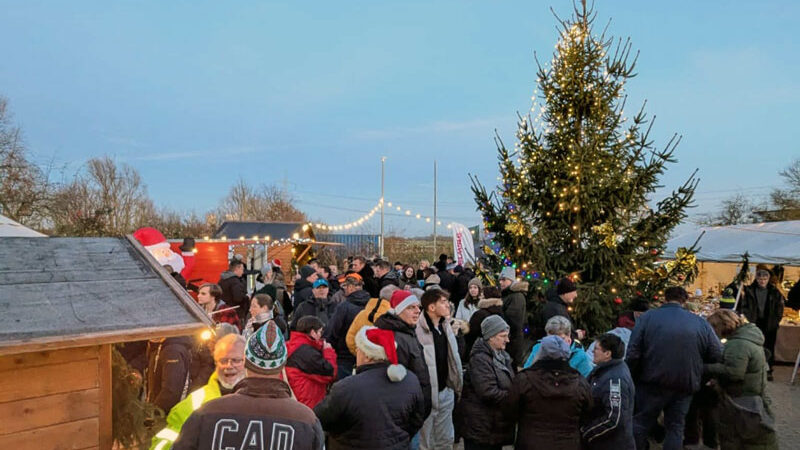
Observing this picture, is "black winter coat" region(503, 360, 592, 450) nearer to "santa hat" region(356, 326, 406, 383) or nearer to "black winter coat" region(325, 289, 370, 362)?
"santa hat" region(356, 326, 406, 383)

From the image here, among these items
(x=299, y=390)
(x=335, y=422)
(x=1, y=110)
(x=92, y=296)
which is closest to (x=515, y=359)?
(x=299, y=390)

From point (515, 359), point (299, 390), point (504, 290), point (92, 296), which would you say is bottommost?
point (515, 359)

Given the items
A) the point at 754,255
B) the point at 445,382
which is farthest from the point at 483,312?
the point at 754,255

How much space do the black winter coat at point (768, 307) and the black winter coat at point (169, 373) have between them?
9.62m

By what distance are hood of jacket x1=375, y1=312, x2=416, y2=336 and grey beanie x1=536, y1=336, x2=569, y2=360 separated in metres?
1.09

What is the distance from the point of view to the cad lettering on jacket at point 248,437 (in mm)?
2398

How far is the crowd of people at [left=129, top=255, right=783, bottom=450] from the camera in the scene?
2.58m

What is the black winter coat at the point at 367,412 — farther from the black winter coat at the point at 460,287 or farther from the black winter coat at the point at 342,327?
the black winter coat at the point at 460,287

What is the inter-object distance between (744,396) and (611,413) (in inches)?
75.5

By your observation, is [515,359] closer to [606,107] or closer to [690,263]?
[690,263]

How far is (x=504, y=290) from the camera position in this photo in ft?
26.8

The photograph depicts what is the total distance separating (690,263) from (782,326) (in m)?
4.61

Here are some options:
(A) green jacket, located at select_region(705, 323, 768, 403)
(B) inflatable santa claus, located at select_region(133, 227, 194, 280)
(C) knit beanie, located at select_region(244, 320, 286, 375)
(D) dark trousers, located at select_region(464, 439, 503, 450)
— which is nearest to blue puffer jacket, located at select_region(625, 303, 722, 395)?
(A) green jacket, located at select_region(705, 323, 768, 403)

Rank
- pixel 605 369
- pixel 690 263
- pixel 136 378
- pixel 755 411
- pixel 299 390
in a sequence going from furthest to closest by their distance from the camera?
pixel 690 263, pixel 755 411, pixel 299 390, pixel 605 369, pixel 136 378
